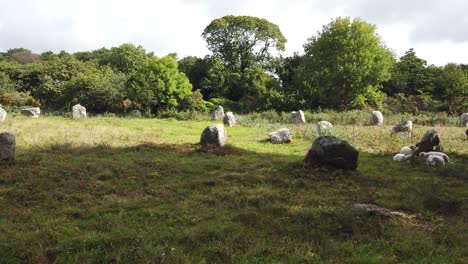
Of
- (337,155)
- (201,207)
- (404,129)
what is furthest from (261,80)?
(201,207)

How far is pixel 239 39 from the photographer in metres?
50.7

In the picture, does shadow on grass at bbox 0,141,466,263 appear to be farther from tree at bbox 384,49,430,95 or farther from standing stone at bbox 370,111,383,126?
tree at bbox 384,49,430,95

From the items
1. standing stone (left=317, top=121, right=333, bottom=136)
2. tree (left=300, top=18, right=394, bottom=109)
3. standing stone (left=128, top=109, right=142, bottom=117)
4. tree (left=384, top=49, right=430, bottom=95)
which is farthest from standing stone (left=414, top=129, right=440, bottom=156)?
tree (left=384, top=49, right=430, bottom=95)

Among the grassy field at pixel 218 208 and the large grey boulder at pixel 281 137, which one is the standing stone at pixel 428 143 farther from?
the large grey boulder at pixel 281 137

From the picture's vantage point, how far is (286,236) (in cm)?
727

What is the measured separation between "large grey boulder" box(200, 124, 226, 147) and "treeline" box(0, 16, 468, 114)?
20.0 m

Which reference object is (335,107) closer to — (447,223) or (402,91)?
(402,91)

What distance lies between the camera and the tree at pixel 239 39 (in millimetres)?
50344

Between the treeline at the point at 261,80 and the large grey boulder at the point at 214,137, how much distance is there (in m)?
20.0

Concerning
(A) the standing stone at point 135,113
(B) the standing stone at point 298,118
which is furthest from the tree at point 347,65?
(A) the standing stone at point 135,113

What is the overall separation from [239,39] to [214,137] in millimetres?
34721

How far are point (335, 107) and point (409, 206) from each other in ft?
105

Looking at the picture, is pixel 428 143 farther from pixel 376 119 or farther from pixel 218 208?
pixel 376 119

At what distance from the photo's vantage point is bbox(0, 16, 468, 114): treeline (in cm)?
3838
